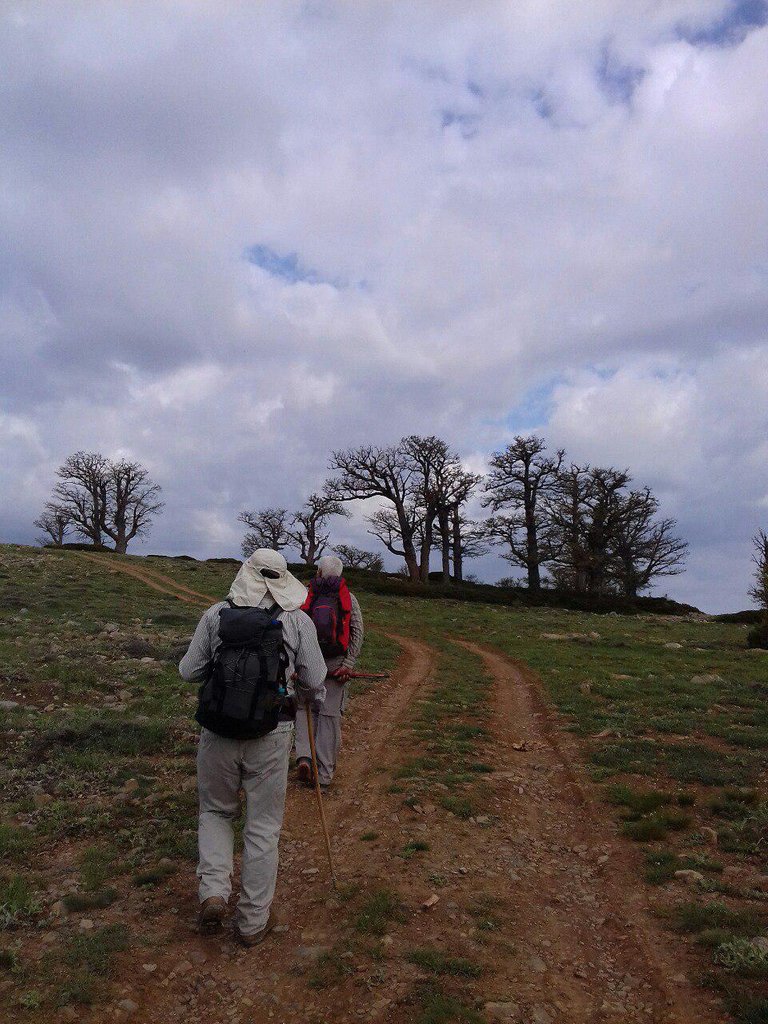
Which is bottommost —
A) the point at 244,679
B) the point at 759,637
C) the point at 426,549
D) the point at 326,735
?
the point at 326,735

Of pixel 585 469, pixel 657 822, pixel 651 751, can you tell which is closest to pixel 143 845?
pixel 657 822

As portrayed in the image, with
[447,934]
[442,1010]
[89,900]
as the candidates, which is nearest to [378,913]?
[447,934]

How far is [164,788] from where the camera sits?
23.6ft

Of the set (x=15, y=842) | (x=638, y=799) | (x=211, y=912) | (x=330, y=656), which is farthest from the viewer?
(x=330, y=656)

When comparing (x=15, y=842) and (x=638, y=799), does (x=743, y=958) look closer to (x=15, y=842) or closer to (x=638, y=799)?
(x=638, y=799)

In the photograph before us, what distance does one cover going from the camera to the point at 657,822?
645cm

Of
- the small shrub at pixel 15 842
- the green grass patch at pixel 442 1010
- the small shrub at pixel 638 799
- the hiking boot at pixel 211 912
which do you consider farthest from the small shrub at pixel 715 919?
the small shrub at pixel 15 842

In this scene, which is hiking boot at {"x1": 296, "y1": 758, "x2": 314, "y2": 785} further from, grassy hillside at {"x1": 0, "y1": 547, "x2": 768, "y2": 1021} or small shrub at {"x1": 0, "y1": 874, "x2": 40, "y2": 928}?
small shrub at {"x1": 0, "y1": 874, "x2": 40, "y2": 928}

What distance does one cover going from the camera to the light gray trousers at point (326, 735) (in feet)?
25.0

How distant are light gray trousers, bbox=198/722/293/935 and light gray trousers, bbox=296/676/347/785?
2.75m

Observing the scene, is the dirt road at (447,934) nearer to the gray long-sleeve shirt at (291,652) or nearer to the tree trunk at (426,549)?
the gray long-sleeve shirt at (291,652)

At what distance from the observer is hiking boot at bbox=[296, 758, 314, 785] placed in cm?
756

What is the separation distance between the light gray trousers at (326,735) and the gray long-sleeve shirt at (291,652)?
7.94 ft

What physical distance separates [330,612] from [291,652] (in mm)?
2437
